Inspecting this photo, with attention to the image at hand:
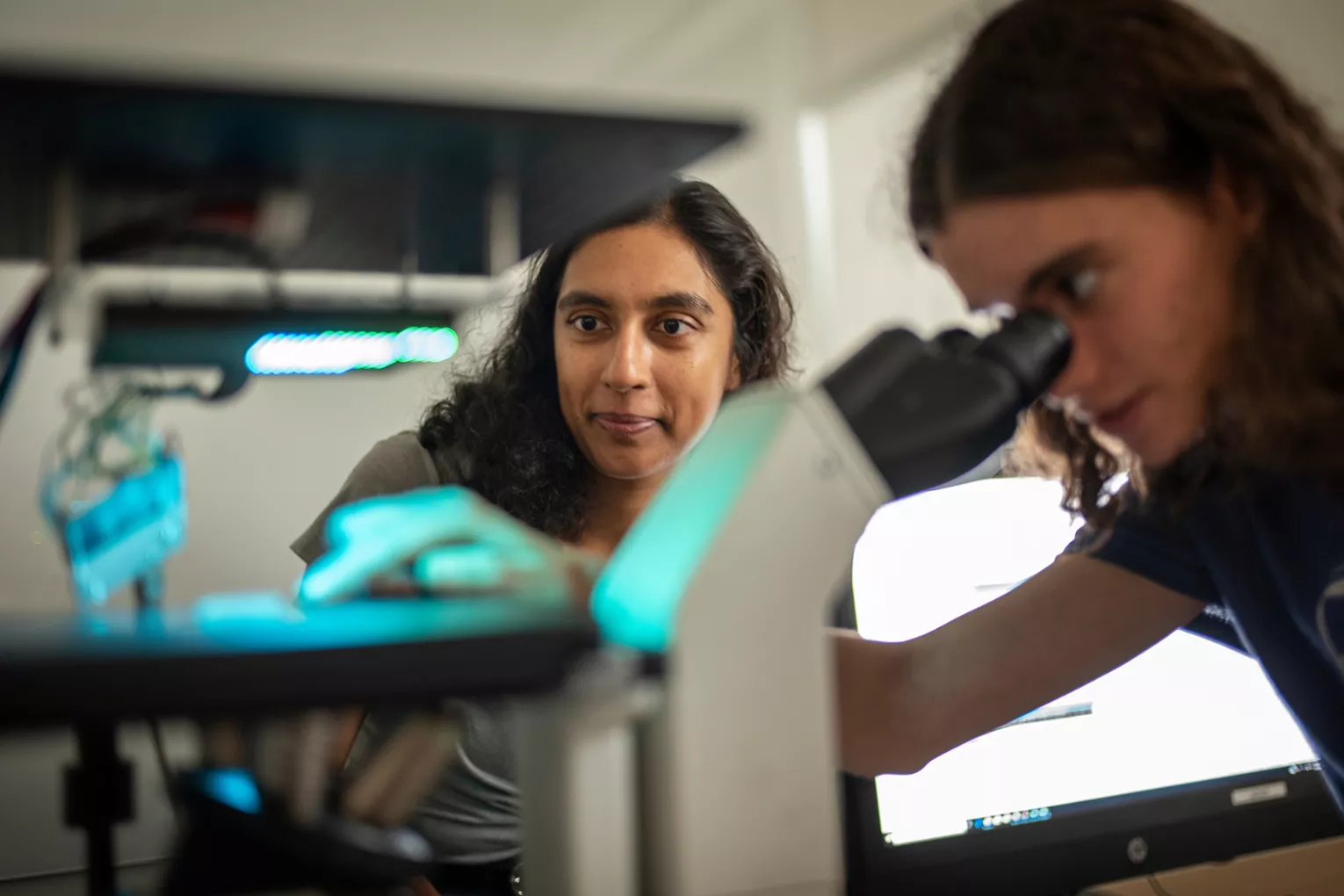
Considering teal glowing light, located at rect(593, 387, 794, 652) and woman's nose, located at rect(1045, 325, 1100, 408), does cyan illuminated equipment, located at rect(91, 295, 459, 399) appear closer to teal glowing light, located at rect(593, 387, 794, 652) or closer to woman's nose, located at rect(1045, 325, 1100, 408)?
teal glowing light, located at rect(593, 387, 794, 652)

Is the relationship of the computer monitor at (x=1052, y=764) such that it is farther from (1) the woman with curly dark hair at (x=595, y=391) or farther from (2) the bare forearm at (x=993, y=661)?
(1) the woman with curly dark hair at (x=595, y=391)

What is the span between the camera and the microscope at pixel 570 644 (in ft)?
1.30

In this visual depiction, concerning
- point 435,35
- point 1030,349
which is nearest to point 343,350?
point 1030,349

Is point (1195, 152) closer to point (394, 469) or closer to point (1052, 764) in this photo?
point (1052, 764)

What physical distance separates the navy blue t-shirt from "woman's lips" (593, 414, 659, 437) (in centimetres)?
42

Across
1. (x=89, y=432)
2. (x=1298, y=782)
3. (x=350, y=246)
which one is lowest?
(x=1298, y=782)

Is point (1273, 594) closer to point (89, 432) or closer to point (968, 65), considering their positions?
point (968, 65)

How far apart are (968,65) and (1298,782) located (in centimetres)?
77

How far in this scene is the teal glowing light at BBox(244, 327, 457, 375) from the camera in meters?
0.55

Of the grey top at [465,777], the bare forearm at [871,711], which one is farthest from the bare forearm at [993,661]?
the grey top at [465,777]

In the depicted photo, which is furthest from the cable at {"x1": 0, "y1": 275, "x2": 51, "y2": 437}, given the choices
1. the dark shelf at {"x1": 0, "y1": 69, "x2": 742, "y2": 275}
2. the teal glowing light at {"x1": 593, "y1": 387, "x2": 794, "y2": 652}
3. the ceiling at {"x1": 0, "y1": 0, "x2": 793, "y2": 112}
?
the ceiling at {"x1": 0, "y1": 0, "x2": 793, "y2": 112}

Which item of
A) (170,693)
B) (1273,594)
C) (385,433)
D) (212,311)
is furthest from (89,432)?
(1273,594)

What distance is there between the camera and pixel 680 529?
47cm

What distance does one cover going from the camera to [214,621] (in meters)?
0.46
